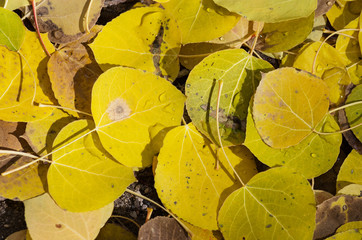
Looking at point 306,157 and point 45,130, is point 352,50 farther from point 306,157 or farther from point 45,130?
point 45,130

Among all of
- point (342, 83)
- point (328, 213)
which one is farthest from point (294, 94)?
point (328, 213)

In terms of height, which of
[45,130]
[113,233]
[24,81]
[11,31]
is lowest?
[113,233]

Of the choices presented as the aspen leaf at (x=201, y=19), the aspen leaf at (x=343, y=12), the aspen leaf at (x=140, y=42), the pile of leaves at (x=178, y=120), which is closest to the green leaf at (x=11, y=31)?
the pile of leaves at (x=178, y=120)

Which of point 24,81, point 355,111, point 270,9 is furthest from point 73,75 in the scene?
point 355,111

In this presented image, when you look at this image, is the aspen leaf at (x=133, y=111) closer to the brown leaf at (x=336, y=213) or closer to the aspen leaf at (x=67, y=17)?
the aspen leaf at (x=67, y=17)

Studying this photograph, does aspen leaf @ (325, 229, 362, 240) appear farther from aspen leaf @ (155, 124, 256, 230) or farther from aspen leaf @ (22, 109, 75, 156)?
aspen leaf @ (22, 109, 75, 156)

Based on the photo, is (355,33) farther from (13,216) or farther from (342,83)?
(13,216)

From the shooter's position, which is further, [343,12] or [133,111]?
[343,12]
